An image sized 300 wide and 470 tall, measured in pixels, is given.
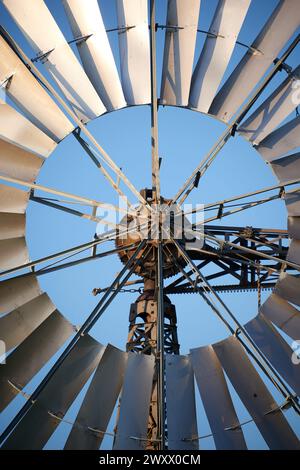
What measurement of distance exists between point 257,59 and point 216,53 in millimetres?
742

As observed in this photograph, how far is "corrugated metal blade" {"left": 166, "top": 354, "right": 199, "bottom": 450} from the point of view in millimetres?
8633

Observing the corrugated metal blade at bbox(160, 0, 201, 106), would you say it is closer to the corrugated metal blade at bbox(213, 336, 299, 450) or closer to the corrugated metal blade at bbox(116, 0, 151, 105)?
the corrugated metal blade at bbox(116, 0, 151, 105)

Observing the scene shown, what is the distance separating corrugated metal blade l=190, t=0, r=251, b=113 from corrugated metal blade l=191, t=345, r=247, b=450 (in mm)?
4397

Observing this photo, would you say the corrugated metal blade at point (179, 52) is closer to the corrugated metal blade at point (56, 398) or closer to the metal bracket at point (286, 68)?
the metal bracket at point (286, 68)

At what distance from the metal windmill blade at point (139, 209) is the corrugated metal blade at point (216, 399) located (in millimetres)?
23

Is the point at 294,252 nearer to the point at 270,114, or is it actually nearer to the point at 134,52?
the point at 270,114

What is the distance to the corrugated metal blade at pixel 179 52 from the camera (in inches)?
379

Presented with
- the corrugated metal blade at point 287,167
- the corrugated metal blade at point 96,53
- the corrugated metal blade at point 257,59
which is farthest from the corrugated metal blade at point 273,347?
the corrugated metal blade at point 96,53

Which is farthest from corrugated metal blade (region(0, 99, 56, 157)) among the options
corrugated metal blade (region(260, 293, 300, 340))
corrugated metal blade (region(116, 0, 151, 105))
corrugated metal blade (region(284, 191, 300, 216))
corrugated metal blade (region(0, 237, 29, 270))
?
corrugated metal blade (region(260, 293, 300, 340))

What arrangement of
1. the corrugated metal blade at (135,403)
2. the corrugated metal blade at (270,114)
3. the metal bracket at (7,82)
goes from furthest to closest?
1. the corrugated metal blade at (270,114)
2. the metal bracket at (7,82)
3. the corrugated metal blade at (135,403)

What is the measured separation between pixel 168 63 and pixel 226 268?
5337 millimetres

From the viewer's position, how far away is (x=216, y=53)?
1000 cm

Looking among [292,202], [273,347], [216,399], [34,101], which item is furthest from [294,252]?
[34,101]

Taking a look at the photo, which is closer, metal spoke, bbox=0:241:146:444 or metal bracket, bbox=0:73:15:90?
metal spoke, bbox=0:241:146:444
